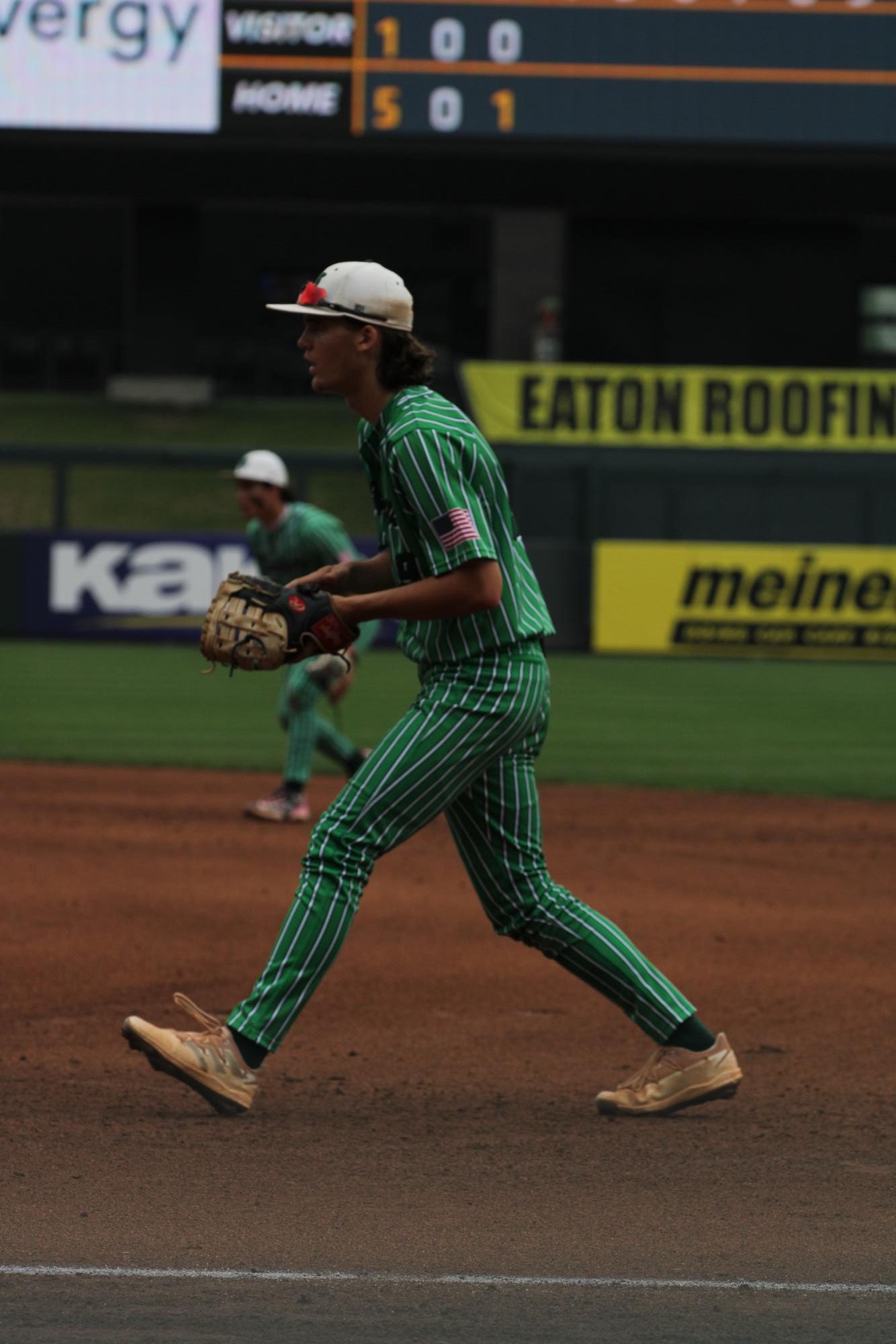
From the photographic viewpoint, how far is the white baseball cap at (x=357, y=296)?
4.66 meters

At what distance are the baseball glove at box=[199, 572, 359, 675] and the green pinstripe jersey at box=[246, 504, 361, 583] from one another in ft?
16.3

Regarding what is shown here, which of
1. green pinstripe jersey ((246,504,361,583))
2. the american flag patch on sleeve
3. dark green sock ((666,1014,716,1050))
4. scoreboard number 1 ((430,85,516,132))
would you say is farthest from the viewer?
scoreboard number 1 ((430,85,516,132))

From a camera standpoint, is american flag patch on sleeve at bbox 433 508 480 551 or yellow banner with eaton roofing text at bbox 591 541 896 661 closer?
american flag patch on sleeve at bbox 433 508 480 551

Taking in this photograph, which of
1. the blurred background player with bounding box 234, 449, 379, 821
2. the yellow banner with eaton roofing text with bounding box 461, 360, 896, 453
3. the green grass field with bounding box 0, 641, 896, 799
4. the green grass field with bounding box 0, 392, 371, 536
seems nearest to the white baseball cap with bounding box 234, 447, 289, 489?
the blurred background player with bounding box 234, 449, 379, 821

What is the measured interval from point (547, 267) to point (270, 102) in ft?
32.8

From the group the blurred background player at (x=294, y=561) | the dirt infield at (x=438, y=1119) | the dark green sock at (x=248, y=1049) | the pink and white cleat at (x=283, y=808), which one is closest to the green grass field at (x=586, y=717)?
the pink and white cleat at (x=283, y=808)

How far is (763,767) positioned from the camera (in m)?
13.9

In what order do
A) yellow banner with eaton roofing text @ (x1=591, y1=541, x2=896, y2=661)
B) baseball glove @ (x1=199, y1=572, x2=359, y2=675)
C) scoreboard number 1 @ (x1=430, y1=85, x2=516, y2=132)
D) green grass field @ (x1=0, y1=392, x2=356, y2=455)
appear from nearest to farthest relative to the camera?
1. baseball glove @ (x1=199, y1=572, x2=359, y2=675)
2. yellow banner with eaton roofing text @ (x1=591, y1=541, x2=896, y2=661)
3. scoreboard number 1 @ (x1=430, y1=85, x2=516, y2=132)
4. green grass field @ (x1=0, y1=392, x2=356, y2=455)

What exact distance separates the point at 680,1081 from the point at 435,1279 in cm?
135

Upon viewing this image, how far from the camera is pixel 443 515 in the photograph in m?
4.50

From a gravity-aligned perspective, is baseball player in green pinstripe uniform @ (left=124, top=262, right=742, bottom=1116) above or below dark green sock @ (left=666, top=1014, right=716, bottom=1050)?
above

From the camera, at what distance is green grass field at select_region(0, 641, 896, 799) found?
13.6 metres

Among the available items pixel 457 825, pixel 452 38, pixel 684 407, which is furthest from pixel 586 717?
pixel 452 38

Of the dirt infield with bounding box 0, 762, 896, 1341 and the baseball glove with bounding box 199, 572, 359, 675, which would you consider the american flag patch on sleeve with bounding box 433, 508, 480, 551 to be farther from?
the dirt infield with bounding box 0, 762, 896, 1341
